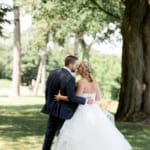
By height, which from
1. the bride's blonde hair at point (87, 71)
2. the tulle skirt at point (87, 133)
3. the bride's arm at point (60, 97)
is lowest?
the tulle skirt at point (87, 133)

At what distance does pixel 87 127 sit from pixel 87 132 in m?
0.09

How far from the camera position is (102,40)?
35.7m

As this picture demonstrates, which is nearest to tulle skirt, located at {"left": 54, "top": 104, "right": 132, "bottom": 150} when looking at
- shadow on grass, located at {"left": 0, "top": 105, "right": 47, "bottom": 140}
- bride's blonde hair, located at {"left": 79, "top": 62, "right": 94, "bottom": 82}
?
bride's blonde hair, located at {"left": 79, "top": 62, "right": 94, "bottom": 82}

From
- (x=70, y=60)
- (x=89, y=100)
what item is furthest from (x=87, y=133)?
(x=70, y=60)

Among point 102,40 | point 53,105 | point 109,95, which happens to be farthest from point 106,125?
point 109,95

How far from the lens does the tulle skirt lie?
→ 9391 mm

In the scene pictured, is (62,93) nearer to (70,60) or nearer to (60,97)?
(60,97)

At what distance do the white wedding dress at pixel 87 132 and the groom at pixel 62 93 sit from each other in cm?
14

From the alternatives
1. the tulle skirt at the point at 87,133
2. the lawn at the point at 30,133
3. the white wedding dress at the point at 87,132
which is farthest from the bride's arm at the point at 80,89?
the lawn at the point at 30,133

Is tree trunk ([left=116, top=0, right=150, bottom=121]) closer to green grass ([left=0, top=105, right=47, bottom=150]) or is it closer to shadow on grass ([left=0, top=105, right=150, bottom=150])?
shadow on grass ([left=0, top=105, right=150, bottom=150])

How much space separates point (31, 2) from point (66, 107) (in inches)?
908

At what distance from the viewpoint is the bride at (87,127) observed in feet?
30.6

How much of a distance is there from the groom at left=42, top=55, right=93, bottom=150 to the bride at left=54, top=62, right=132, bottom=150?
0.11m

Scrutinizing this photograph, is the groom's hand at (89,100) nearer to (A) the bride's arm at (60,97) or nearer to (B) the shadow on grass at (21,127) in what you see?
(A) the bride's arm at (60,97)
